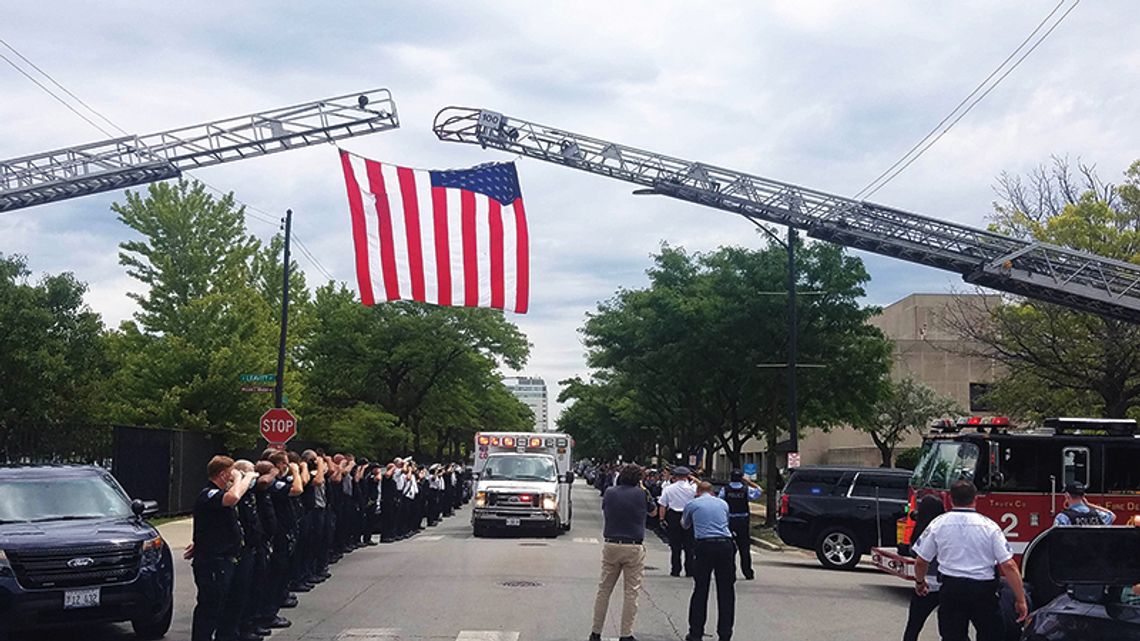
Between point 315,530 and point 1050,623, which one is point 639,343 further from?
point 1050,623

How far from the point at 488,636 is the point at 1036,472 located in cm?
824

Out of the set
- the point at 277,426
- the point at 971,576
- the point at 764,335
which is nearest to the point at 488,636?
the point at 971,576

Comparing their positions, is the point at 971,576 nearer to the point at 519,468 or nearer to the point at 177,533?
the point at 519,468

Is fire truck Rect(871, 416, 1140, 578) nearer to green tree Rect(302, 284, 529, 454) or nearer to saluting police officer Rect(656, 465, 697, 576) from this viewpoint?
saluting police officer Rect(656, 465, 697, 576)

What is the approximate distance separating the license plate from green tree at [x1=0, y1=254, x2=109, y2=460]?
72.5 ft

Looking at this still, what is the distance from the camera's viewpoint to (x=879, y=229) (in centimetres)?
2292

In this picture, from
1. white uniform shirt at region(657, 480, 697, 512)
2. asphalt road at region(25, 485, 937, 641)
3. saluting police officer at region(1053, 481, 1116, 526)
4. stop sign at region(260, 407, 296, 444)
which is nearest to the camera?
asphalt road at region(25, 485, 937, 641)

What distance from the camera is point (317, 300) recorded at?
55.4 metres

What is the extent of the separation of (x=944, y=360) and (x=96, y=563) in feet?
192

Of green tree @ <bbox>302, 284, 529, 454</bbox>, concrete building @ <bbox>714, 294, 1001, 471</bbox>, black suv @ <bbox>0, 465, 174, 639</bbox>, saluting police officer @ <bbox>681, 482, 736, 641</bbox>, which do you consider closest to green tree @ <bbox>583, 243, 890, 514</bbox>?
green tree @ <bbox>302, 284, 529, 454</bbox>

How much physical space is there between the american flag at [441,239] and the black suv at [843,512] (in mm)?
6492

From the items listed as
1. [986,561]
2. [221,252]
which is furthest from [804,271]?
[986,561]

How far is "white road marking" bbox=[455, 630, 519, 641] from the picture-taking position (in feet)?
37.1

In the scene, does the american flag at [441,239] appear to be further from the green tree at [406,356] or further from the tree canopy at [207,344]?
the green tree at [406,356]
